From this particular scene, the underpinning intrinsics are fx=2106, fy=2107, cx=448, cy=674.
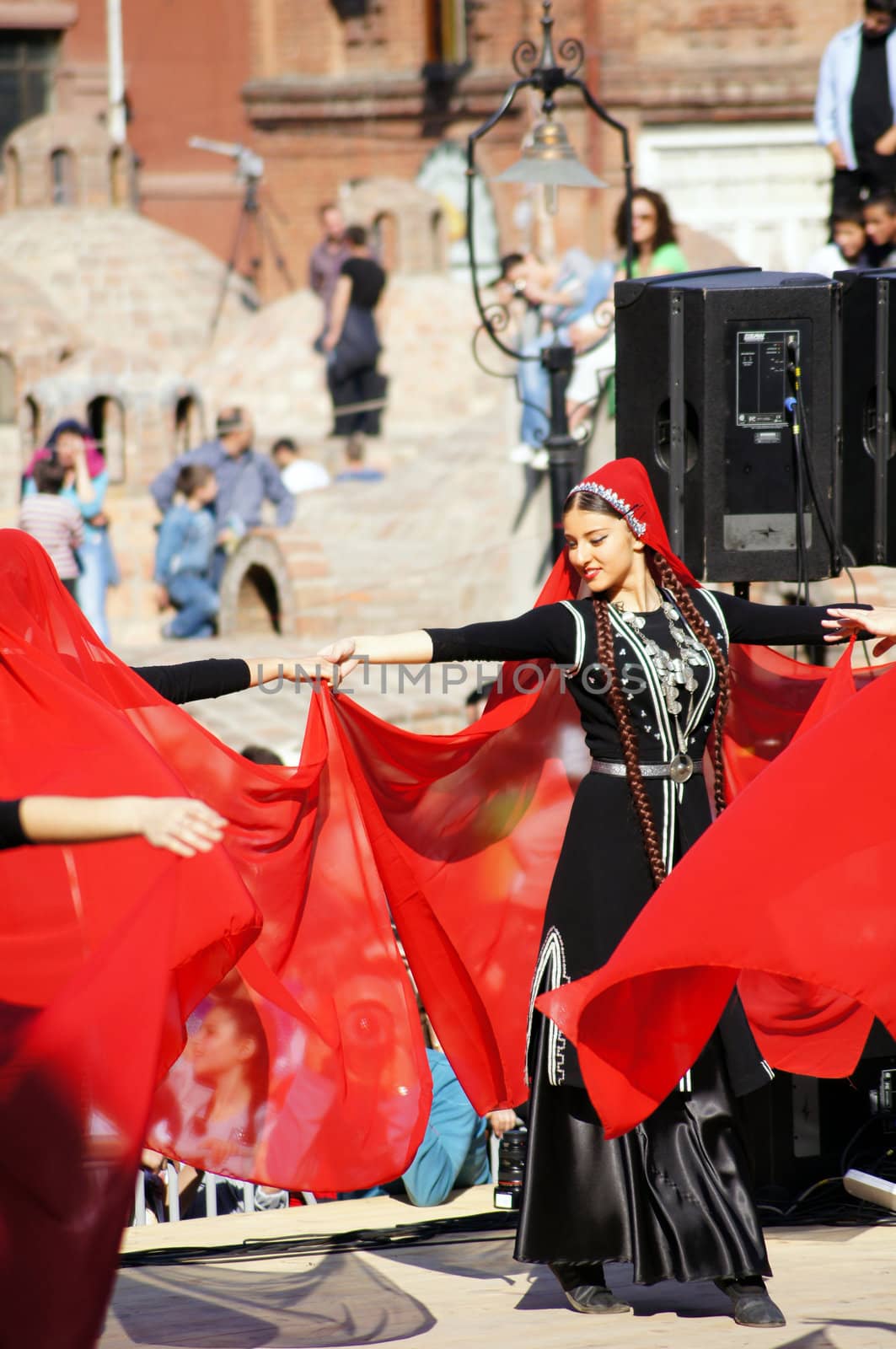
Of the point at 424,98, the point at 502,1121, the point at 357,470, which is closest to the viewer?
the point at 502,1121

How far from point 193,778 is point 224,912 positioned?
81cm

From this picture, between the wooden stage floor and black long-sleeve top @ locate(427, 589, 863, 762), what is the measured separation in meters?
1.25

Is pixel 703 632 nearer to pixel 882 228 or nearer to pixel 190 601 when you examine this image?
pixel 882 228

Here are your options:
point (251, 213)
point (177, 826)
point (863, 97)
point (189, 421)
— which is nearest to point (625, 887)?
point (177, 826)

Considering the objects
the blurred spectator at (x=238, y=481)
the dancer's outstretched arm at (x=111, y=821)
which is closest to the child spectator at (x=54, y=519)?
the blurred spectator at (x=238, y=481)

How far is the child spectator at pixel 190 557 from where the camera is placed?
561 inches

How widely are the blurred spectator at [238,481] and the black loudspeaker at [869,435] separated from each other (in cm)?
935

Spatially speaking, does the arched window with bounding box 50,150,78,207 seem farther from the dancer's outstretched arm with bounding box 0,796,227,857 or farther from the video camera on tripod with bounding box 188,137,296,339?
the dancer's outstretched arm with bounding box 0,796,227,857

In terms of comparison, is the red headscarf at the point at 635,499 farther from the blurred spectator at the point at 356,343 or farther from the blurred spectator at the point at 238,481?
the blurred spectator at the point at 356,343

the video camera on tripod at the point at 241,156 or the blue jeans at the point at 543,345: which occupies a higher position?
the video camera on tripod at the point at 241,156

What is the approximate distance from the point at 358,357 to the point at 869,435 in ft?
45.5

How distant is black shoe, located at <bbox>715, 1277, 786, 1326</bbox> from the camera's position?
14.9 ft

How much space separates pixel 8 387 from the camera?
23297 mm

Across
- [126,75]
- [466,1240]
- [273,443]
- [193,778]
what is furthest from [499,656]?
[126,75]
